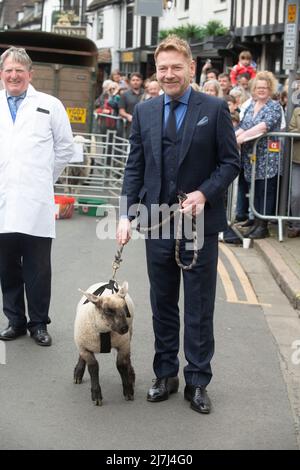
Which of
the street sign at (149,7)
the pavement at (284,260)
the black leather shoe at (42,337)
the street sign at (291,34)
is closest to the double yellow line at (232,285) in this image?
the pavement at (284,260)

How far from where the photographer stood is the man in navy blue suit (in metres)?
5.34

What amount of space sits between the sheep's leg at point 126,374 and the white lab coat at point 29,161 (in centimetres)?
160

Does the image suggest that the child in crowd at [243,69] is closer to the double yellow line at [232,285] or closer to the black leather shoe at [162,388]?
the double yellow line at [232,285]

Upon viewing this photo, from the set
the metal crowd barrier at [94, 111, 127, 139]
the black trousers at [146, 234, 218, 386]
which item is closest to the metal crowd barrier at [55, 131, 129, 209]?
the metal crowd barrier at [94, 111, 127, 139]

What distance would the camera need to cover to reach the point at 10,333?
7078 millimetres

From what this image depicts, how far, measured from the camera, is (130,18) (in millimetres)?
46406

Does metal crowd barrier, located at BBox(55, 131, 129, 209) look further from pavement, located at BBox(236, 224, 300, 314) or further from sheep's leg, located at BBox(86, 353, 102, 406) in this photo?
sheep's leg, located at BBox(86, 353, 102, 406)

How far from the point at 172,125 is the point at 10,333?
101 inches

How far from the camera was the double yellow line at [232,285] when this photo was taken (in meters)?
8.91

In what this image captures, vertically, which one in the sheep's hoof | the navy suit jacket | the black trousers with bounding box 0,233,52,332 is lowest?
the sheep's hoof

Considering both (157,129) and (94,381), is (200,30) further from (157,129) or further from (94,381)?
(94,381)

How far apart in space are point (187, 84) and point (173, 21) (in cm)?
3374
